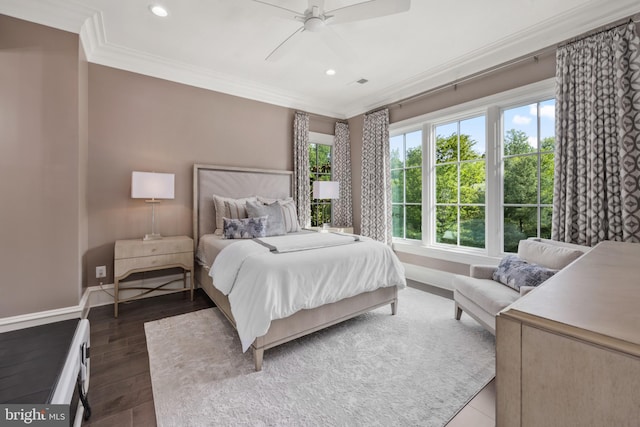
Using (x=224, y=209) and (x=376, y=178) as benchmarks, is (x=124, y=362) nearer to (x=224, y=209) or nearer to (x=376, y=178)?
(x=224, y=209)

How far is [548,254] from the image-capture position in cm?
225

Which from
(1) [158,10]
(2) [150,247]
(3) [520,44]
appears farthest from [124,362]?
(3) [520,44]

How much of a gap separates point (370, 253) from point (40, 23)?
142 inches

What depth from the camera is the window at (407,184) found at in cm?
416

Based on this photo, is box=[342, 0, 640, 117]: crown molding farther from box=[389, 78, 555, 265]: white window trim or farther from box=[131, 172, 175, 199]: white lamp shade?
box=[131, 172, 175, 199]: white lamp shade

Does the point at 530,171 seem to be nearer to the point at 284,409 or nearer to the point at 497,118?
the point at 497,118

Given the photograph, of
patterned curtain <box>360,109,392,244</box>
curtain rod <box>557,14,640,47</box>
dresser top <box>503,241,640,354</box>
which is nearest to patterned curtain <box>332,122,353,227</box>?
patterned curtain <box>360,109,392,244</box>

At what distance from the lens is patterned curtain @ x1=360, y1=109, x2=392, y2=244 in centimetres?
434

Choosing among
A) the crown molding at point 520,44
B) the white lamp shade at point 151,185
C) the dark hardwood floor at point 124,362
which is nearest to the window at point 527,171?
the crown molding at point 520,44

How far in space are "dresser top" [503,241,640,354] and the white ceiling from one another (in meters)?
2.58

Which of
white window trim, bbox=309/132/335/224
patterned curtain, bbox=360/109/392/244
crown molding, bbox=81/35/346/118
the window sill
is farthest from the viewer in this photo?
white window trim, bbox=309/132/335/224

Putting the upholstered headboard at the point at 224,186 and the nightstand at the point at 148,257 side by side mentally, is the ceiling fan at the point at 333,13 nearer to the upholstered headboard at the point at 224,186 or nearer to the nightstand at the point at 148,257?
the upholstered headboard at the point at 224,186

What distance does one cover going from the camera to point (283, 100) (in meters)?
4.39

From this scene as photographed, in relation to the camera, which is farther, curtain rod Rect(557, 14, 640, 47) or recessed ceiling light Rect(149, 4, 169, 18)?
recessed ceiling light Rect(149, 4, 169, 18)
